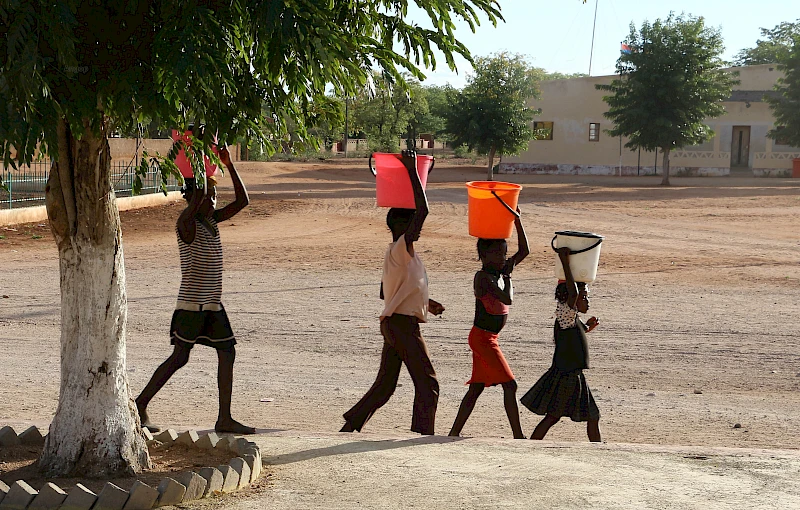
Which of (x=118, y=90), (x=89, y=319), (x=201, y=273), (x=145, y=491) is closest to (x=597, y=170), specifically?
(x=201, y=273)

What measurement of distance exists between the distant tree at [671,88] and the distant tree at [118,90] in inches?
1524

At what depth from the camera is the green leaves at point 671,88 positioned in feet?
138

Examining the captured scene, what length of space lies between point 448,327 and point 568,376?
4551 millimetres

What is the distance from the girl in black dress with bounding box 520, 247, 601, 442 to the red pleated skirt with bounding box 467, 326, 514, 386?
0.78 feet

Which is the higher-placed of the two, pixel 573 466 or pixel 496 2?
pixel 496 2

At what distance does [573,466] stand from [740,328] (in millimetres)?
6446

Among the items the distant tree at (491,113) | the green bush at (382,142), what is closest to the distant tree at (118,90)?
the distant tree at (491,113)

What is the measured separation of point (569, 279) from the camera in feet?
20.5

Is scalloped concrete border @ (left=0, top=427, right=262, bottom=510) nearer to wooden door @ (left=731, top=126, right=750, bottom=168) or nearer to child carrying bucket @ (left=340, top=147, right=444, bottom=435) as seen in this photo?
child carrying bucket @ (left=340, top=147, right=444, bottom=435)

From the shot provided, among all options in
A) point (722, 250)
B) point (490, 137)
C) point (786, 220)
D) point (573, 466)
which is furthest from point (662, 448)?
point (490, 137)

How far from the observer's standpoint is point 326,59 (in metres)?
3.60

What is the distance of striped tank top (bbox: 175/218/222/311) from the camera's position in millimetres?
5918

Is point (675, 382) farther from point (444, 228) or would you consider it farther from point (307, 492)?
point (444, 228)

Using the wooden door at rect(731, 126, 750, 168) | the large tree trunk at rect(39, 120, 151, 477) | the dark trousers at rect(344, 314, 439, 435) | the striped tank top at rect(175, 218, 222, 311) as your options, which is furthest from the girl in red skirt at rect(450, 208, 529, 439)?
the wooden door at rect(731, 126, 750, 168)
